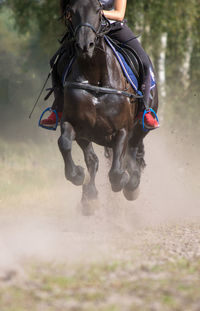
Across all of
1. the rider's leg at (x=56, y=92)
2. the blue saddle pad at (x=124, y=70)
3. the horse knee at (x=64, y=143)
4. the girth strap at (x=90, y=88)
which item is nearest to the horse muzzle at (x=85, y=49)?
the girth strap at (x=90, y=88)

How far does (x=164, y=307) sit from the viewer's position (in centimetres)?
470

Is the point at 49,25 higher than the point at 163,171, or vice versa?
the point at 49,25

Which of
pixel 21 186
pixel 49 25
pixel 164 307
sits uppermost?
pixel 49 25

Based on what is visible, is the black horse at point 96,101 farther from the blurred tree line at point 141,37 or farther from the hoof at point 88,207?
the blurred tree line at point 141,37

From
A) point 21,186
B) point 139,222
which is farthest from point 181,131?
point 139,222

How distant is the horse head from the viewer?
698 cm

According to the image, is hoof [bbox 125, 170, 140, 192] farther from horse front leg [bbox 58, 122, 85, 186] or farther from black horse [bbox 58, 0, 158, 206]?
horse front leg [bbox 58, 122, 85, 186]

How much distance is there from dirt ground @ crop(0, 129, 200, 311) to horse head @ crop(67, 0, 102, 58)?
227 cm

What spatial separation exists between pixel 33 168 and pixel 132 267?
923 cm

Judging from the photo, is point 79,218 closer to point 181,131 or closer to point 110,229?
point 110,229

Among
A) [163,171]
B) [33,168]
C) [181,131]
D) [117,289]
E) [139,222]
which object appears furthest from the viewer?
[181,131]

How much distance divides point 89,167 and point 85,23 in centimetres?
238

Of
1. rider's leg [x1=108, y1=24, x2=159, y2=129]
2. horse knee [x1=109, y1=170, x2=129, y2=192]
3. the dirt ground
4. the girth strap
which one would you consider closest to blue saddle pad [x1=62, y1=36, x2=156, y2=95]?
rider's leg [x1=108, y1=24, x2=159, y2=129]

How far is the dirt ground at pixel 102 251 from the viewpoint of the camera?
A: 4910 mm
